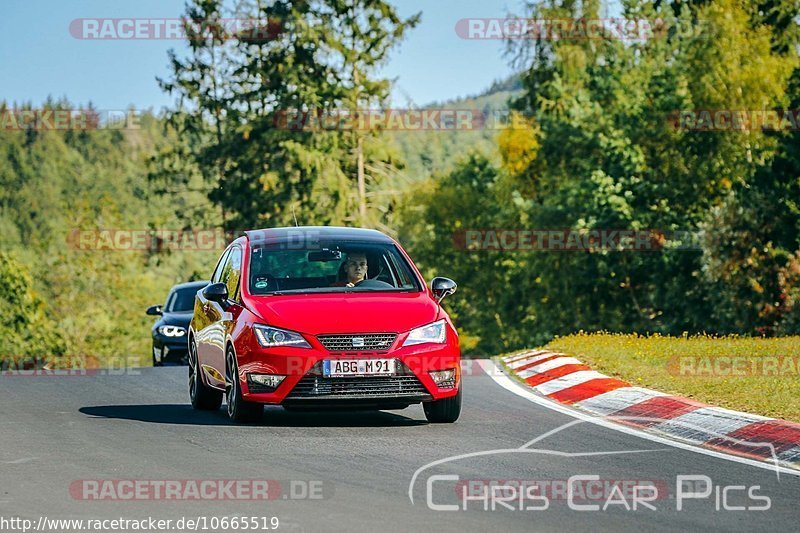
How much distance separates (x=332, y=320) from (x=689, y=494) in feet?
14.5

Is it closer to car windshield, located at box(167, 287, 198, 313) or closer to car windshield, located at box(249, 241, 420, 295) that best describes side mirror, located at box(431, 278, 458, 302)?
car windshield, located at box(249, 241, 420, 295)

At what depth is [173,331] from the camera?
80.6ft

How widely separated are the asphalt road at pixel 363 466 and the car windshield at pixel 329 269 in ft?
4.11

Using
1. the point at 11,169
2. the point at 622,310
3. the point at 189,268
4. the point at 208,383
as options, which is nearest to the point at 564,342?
the point at 208,383

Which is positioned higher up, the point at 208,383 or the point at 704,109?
the point at 704,109

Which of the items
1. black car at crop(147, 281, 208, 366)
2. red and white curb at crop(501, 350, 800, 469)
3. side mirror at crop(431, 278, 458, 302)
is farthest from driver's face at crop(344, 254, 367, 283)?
black car at crop(147, 281, 208, 366)

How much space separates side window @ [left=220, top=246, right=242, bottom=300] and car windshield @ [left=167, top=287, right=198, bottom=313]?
10.9 m

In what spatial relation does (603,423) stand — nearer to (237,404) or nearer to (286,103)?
(237,404)

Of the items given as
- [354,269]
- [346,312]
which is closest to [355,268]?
[354,269]

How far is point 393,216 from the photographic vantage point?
67000 millimetres

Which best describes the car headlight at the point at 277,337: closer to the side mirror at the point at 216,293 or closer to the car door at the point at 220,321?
Answer: the car door at the point at 220,321

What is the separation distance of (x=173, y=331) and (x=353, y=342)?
42.7ft

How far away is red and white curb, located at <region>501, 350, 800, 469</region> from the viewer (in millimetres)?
10617

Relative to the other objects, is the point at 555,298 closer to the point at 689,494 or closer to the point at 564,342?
the point at 564,342
